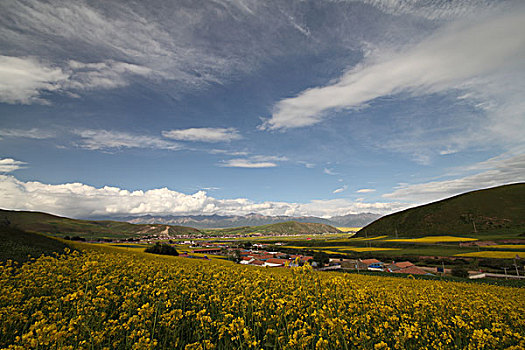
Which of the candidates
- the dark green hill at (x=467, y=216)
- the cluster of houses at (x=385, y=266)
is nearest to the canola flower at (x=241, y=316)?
the cluster of houses at (x=385, y=266)

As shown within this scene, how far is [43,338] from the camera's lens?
2938mm

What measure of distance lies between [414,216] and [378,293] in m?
168

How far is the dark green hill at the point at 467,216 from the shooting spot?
4259 inches

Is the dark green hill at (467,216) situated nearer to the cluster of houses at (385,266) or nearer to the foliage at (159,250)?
the cluster of houses at (385,266)

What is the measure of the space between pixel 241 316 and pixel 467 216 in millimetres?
157354

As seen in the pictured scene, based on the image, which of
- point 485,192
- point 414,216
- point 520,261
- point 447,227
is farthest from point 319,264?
point 485,192

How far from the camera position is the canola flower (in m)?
4.01

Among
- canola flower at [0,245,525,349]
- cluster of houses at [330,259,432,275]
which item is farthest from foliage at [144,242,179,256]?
canola flower at [0,245,525,349]

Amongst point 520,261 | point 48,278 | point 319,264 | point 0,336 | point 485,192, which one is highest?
point 485,192

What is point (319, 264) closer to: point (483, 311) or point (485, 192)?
point (483, 311)

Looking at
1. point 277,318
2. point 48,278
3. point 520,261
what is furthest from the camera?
point 520,261

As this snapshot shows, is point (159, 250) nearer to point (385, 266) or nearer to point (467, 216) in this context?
point (385, 266)

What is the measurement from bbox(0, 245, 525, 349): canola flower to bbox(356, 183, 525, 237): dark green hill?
427 ft

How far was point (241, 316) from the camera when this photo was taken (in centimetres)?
542
